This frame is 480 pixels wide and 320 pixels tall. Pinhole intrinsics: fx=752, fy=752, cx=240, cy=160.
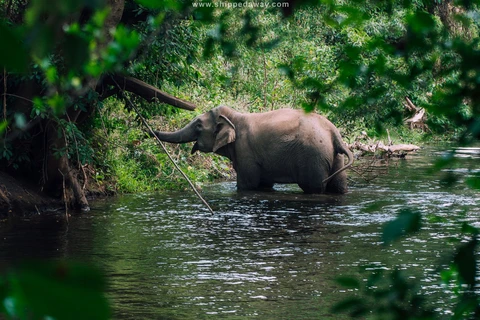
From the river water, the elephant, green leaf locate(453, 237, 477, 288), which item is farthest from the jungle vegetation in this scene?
the elephant

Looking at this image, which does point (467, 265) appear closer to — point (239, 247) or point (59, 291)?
point (59, 291)

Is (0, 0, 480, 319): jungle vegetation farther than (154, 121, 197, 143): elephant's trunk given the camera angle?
No

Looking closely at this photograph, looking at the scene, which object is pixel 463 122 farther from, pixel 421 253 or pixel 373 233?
pixel 373 233

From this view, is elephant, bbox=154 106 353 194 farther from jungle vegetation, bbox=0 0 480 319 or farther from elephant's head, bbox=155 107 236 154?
jungle vegetation, bbox=0 0 480 319

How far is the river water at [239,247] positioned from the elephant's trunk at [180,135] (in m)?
1.19

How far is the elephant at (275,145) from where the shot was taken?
14.2 m

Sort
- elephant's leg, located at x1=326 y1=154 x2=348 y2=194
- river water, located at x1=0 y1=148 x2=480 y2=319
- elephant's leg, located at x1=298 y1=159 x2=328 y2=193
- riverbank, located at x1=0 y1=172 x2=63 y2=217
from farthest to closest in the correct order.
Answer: elephant's leg, located at x1=326 y1=154 x2=348 y2=194, elephant's leg, located at x1=298 y1=159 x2=328 y2=193, riverbank, located at x1=0 y1=172 x2=63 y2=217, river water, located at x1=0 y1=148 x2=480 y2=319

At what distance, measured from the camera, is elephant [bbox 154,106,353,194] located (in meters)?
14.2

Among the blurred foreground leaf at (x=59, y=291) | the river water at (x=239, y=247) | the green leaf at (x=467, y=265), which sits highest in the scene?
the blurred foreground leaf at (x=59, y=291)

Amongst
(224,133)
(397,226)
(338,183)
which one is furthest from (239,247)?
(397,226)

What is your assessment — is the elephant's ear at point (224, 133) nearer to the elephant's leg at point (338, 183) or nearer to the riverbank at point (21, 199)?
the elephant's leg at point (338, 183)

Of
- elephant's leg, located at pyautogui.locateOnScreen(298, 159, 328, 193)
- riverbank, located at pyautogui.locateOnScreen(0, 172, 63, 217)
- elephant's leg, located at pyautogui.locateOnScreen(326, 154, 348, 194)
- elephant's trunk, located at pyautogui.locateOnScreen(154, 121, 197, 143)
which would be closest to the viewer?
riverbank, located at pyautogui.locateOnScreen(0, 172, 63, 217)

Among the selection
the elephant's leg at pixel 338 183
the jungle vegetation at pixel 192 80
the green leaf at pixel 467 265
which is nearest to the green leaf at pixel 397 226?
the jungle vegetation at pixel 192 80

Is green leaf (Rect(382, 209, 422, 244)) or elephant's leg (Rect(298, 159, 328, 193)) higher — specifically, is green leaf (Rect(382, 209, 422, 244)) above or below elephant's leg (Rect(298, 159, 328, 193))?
above
